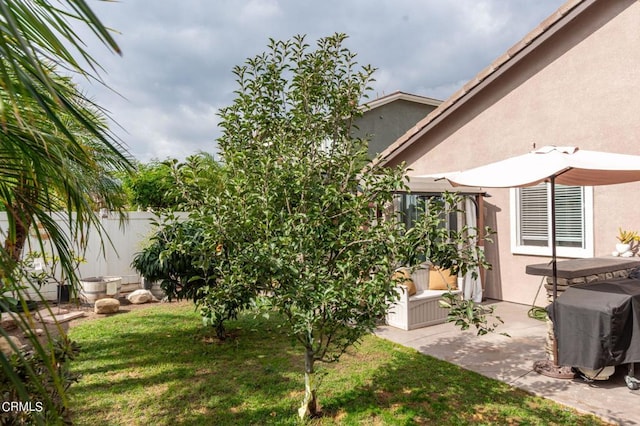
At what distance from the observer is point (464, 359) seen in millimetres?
5785

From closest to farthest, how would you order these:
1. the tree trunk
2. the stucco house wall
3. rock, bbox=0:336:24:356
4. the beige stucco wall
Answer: rock, bbox=0:336:24:356, the tree trunk, the beige stucco wall, the stucco house wall

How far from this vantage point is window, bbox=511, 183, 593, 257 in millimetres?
8328

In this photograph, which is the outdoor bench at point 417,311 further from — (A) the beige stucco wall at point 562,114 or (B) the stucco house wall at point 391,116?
(B) the stucco house wall at point 391,116

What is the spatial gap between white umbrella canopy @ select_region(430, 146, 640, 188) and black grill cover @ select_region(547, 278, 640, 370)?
1.65m

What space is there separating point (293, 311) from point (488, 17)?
A: 981 cm

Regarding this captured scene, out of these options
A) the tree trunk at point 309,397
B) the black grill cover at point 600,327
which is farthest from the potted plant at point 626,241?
the tree trunk at point 309,397

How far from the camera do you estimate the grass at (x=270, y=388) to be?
13.6 feet

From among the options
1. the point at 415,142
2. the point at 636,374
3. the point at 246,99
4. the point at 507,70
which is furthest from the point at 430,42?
the point at 636,374

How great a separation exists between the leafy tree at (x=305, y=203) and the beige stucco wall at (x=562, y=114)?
6.61 meters

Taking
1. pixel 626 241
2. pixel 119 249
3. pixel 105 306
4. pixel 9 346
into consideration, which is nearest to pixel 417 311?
pixel 626 241

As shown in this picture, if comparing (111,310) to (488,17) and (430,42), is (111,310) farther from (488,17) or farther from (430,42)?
(488,17)

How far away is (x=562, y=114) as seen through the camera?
8656 mm

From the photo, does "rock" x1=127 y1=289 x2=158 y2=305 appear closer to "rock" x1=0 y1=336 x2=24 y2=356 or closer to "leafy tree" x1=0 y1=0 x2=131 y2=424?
"rock" x1=0 y1=336 x2=24 y2=356

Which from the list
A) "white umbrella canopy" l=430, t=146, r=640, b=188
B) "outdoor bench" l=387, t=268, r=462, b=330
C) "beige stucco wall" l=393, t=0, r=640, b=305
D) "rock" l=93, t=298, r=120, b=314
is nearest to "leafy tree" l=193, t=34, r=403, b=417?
"white umbrella canopy" l=430, t=146, r=640, b=188
